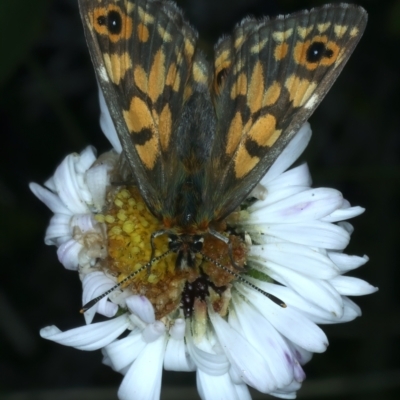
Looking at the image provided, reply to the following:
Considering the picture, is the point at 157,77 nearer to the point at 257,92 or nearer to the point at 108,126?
the point at 257,92

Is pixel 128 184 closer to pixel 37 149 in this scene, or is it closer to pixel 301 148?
pixel 301 148

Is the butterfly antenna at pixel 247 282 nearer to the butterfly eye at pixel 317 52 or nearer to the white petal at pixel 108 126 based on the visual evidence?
the white petal at pixel 108 126

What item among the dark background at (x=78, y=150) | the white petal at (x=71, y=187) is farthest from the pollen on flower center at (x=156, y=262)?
the dark background at (x=78, y=150)

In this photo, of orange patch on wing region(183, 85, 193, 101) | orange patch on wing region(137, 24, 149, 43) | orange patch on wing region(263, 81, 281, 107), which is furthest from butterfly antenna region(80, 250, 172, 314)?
Result: orange patch on wing region(137, 24, 149, 43)

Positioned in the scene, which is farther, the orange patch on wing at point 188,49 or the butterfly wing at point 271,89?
the orange patch on wing at point 188,49

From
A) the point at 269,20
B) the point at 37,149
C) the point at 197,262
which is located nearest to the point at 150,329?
the point at 197,262

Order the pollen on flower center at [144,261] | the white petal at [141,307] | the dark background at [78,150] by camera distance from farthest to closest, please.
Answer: the dark background at [78,150] < the pollen on flower center at [144,261] < the white petal at [141,307]

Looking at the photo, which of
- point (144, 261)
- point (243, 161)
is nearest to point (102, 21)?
point (243, 161)

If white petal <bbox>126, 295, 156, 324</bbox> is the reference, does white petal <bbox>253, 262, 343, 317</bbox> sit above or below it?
below

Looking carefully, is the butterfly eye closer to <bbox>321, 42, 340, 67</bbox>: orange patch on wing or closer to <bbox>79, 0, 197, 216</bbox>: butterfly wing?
<bbox>321, 42, 340, 67</bbox>: orange patch on wing
